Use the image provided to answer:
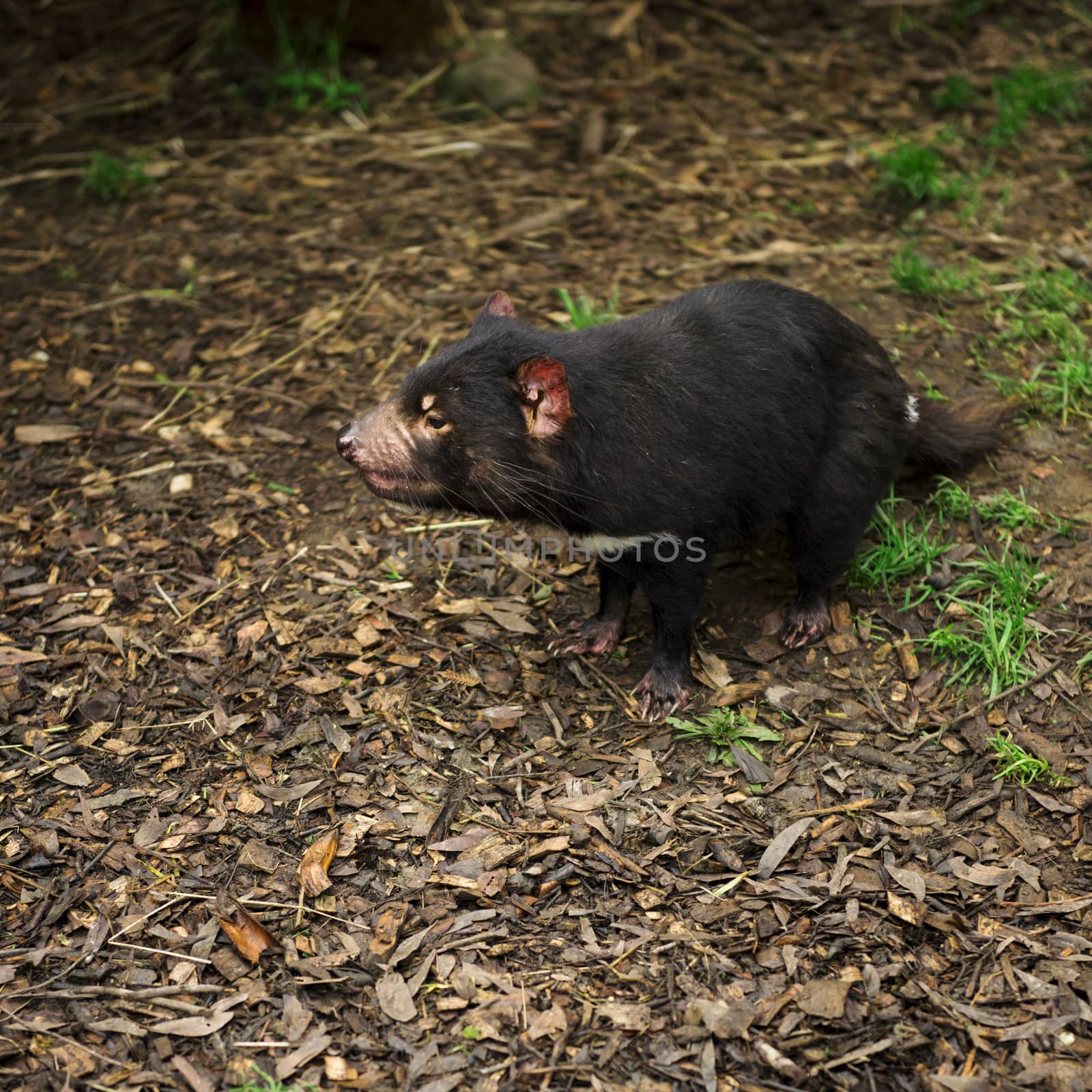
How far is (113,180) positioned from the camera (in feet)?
19.1

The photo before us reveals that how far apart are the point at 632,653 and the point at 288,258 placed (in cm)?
274

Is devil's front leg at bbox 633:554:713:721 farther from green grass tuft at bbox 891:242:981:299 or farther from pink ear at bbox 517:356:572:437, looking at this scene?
green grass tuft at bbox 891:242:981:299

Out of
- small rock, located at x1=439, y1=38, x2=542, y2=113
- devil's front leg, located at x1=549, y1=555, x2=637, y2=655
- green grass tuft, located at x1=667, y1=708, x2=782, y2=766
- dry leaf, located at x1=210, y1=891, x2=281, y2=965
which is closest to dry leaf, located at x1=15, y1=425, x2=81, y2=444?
devil's front leg, located at x1=549, y1=555, x2=637, y2=655

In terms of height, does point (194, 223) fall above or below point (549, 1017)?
above

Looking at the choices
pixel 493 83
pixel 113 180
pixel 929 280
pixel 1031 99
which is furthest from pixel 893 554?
pixel 113 180

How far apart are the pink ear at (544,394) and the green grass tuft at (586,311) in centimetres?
130

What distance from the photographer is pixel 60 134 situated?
6.25 m

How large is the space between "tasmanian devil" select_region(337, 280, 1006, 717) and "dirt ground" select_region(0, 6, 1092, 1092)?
383mm

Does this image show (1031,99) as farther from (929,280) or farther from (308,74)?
(308,74)

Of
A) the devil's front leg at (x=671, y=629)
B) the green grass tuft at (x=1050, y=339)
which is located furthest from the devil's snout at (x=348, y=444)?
the green grass tuft at (x=1050, y=339)

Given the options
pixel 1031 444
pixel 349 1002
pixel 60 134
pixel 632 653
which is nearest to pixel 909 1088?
pixel 349 1002

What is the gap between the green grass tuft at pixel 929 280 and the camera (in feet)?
16.2

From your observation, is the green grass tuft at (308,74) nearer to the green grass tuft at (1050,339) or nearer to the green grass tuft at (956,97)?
the green grass tuft at (956,97)

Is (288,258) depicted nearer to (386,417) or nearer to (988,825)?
(386,417)
